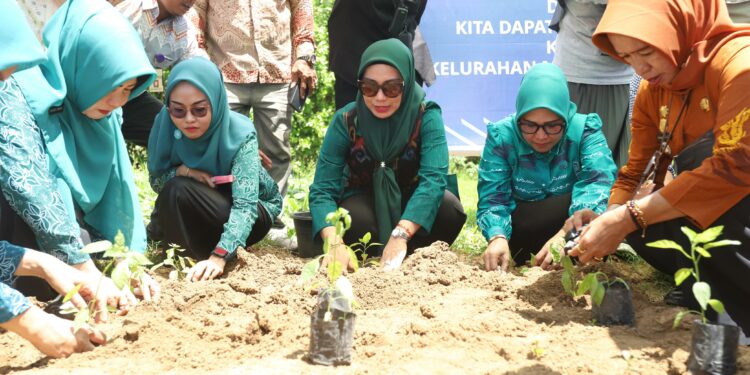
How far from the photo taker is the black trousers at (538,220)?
4418mm

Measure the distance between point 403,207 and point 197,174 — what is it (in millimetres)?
1166

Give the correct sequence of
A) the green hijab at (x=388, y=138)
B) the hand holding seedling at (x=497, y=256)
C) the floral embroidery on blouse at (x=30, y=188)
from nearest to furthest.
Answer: the floral embroidery on blouse at (x=30, y=188) < the hand holding seedling at (x=497, y=256) < the green hijab at (x=388, y=138)

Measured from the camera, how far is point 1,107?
3.38m

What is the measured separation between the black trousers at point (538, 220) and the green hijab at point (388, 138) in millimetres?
655

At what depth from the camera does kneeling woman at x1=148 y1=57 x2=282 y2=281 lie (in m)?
4.45

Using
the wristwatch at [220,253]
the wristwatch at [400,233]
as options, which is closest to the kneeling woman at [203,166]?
the wristwatch at [220,253]

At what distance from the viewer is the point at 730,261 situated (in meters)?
3.15

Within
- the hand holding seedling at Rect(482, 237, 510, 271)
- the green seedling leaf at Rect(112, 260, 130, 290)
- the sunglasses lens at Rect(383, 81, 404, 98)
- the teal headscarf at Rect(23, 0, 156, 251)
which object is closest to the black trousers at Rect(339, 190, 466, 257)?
the hand holding seedling at Rect(482, 237, 510, 271)

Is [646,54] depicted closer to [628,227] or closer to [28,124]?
[628,227]

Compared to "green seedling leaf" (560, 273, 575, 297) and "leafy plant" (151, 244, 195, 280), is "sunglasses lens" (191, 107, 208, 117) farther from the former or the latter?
"green seedling leaf" (560, 273, 575, 297)

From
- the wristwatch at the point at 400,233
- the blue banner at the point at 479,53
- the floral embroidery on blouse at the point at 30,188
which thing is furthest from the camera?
the blue banner at the point at 479,53

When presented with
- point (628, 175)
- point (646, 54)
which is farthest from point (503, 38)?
point (646, 54)

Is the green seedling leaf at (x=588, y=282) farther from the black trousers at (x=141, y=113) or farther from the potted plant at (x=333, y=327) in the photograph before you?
the black trousers at (x=141, y=113)

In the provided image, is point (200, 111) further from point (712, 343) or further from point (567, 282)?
point (712, 343)
